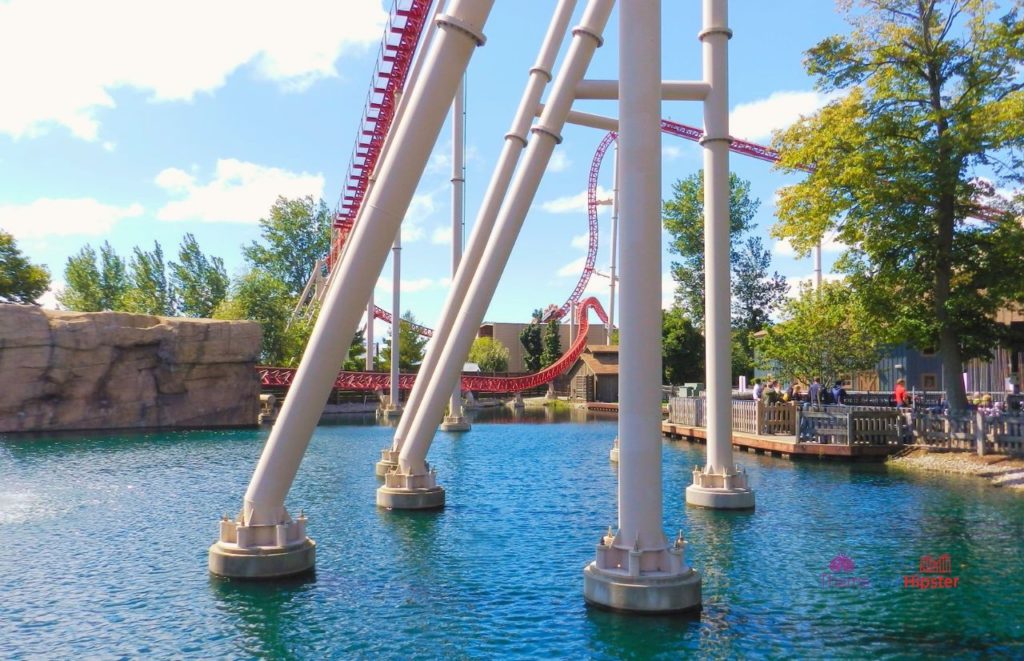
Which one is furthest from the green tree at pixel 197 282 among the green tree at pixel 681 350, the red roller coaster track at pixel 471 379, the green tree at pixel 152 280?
the green tree at pixel 681 350

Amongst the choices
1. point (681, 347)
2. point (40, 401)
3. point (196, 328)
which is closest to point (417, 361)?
point (681, 347)

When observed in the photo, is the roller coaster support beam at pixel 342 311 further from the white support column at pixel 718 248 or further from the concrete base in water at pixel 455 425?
the concrete base in water at pixel 455 425

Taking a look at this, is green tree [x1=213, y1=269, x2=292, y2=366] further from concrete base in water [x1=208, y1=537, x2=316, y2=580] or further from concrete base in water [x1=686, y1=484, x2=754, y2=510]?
concrete base in water [x1=208, y1=537, x2=316, y2=580]

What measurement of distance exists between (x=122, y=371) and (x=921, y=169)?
32.1 meters

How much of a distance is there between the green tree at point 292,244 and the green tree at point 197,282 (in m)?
7.98

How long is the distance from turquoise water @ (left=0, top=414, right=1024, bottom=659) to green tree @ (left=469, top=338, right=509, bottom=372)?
54297 mm

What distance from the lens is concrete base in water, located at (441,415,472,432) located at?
108 feet

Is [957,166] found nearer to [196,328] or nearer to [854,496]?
[854,496]

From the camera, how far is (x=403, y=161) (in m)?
8.84

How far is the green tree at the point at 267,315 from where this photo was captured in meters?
51.8

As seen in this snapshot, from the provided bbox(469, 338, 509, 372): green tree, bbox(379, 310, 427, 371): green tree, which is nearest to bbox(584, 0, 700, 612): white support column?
bbox(379, 310, 427, 371): green tree

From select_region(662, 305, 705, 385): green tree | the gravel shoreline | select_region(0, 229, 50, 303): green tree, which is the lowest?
the gravel shoreline

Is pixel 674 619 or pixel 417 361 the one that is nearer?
pixel 674 619

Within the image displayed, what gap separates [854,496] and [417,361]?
54.6 meters
